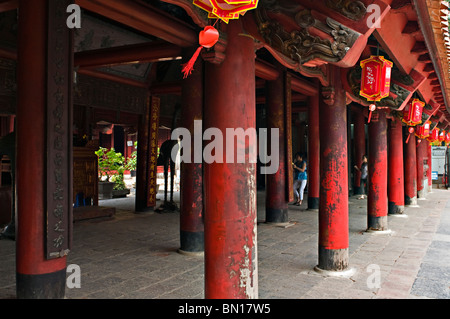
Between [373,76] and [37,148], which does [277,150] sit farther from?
[37,148]

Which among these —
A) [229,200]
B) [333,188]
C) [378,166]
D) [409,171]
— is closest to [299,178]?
[409,171]

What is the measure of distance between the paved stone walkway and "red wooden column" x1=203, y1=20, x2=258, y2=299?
1081mm

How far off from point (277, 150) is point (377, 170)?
82.1 inches

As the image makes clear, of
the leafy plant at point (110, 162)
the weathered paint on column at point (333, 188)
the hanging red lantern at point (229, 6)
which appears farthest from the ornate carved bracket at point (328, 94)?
the leafy plant at point (110, 162)

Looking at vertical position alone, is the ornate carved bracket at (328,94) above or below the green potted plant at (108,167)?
above

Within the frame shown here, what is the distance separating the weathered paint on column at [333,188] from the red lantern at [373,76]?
469 millimetres

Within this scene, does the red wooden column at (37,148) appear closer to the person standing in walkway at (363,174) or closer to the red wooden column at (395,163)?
the red wooden column at (395,163)

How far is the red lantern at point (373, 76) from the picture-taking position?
4887 millimetres

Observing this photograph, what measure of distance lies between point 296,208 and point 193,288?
706cm

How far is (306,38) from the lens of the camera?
9.34 feet

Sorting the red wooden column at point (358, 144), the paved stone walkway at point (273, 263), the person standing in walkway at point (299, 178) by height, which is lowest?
the paved stone walkway at point (273, 263)

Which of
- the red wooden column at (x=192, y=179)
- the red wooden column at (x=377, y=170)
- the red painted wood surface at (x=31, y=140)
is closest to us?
the red painted wood surface at (x=31, y=140)

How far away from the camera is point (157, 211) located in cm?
931

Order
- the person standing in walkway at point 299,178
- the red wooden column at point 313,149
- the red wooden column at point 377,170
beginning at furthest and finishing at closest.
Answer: the person standing in walkway at point 299,178 < the red wooden column at point 313,149 < the red wooden column at point 377,170
